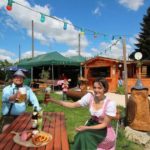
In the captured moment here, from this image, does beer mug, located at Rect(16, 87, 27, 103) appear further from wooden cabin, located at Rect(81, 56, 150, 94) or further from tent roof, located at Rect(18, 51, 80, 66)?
tent roof, located at Rect(18, 51, 80, 66)

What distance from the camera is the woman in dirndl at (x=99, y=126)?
12.4 ft

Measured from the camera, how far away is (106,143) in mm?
3908

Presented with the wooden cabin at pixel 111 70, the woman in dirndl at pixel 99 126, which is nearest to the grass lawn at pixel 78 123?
the woman in dirndl at pixel 99 126

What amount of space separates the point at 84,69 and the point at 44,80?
364 centimetres

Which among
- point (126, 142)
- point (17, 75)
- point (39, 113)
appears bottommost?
point (126, 142)

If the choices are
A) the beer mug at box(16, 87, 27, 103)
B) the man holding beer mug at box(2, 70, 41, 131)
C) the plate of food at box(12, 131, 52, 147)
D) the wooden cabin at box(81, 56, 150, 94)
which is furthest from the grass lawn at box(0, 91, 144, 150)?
the wooden cabin at box(81, 56, 150, 94)

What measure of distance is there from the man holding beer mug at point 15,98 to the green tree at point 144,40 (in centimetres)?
3666

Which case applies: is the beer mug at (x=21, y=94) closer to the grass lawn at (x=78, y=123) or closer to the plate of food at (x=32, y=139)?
the plate of food at (x=32, y=139)

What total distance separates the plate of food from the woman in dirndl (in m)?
0.45

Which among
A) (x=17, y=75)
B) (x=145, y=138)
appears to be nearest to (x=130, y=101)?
(x=145, y=138)

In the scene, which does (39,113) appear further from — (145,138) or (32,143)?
(145,138)

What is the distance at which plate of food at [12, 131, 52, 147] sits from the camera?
3300mm

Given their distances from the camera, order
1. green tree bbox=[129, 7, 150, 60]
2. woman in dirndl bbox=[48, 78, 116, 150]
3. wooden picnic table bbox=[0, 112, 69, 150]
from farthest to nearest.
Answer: green tree bbox=[129, 7, 150, 60] < woman in dirndl bbox=[48, 78, 116, 150] < wooden picnic table bbox=[0, 112, 69, 150]

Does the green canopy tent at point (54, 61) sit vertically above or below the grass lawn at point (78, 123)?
above
